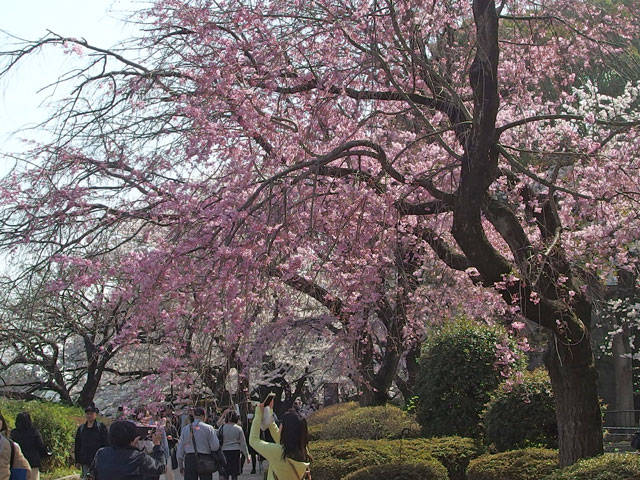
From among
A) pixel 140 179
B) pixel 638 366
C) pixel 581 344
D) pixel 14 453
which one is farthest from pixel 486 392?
pixel 638 366

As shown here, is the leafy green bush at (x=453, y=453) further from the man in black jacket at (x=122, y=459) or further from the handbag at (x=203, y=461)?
the man in black jacket at (x=122, y=459)

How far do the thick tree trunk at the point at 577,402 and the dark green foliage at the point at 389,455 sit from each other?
175cm

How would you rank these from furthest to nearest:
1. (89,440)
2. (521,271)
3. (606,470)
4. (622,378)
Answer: (622,378) < (89,440) < (521,271) < (606,470)

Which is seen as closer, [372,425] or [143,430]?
[143,430]

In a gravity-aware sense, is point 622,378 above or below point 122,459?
above

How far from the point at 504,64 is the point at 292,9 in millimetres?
3839

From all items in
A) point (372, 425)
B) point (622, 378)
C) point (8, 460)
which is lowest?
point (8, 460)

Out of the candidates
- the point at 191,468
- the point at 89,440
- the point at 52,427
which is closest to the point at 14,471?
the point at 191,468

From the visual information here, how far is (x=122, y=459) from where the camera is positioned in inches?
247

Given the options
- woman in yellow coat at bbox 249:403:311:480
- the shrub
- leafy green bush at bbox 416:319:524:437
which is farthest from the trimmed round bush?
the shrub

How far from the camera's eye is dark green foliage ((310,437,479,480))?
34.2ft

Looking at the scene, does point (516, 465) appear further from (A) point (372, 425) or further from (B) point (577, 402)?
(A) point (372, 425)

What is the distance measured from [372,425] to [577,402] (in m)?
5.91

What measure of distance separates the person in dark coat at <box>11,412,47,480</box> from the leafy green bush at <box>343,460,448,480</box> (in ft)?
12.0
